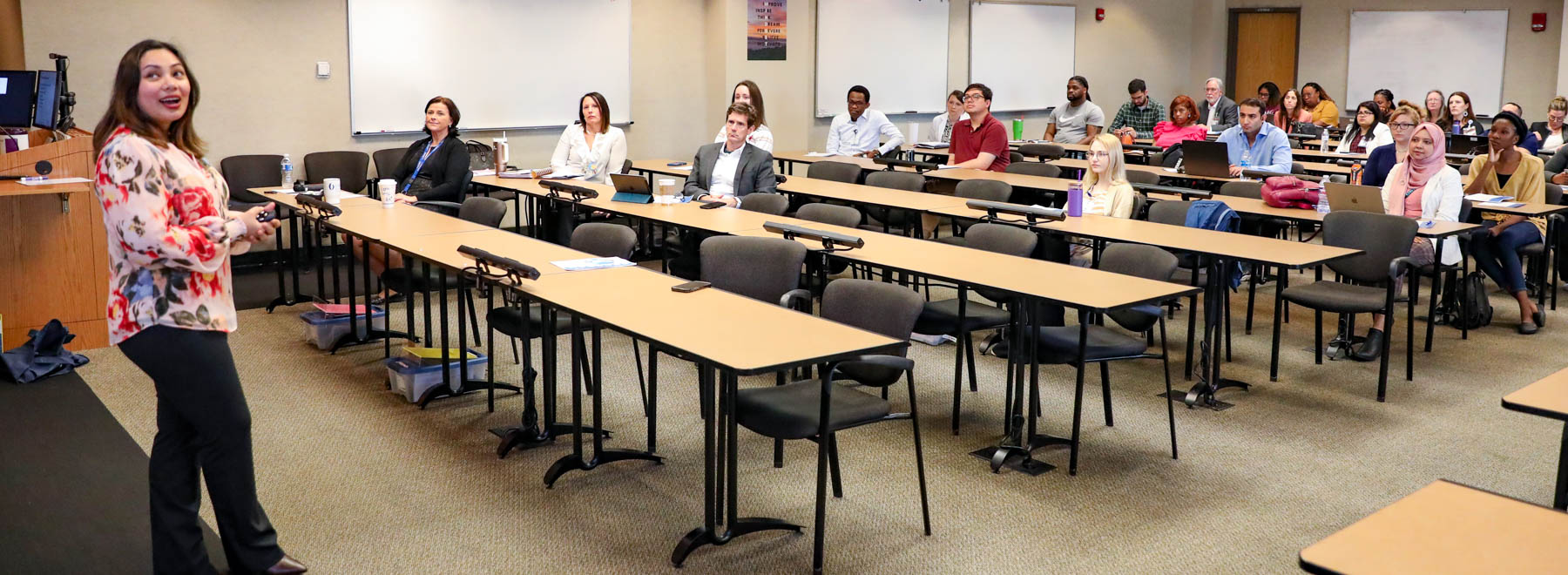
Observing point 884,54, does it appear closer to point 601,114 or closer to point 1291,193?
point 601,114

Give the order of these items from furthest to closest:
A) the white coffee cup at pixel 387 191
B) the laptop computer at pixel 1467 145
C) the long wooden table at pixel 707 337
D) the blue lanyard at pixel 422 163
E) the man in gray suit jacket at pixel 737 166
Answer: the laptop computer at pixel 1467 145 → the blue lanyard at pixel 422 163 → the man in gray suit jacket at pixel 737 166 → the white coffee cup at pixel 387 191 → the long wooden table at pixel 707 337

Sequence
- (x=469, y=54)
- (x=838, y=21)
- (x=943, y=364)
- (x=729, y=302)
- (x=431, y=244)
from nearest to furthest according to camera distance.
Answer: (x=729, y=302)
(x=431, y=244)
(x=943, y=364)
(x=469, y=54)
(x=838, y=21)

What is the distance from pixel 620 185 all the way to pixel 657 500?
121 inches

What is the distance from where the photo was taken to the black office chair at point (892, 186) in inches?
277

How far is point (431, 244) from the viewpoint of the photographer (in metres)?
4.68

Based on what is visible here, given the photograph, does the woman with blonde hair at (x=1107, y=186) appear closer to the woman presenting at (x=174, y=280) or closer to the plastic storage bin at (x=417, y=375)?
the plastic storage bin at (x=417, y=375)

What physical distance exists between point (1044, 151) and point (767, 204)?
4246 mm

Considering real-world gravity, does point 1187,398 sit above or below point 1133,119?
below

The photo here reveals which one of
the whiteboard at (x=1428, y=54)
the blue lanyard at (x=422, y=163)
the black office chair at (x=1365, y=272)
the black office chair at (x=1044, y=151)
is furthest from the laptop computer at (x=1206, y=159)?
the whiteboard at (x=1428, y=54)

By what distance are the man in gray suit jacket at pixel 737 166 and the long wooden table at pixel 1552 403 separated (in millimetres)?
4267

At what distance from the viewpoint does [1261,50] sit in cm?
1449

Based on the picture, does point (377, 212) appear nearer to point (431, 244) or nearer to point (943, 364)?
point (431, 244)

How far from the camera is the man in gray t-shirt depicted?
432 inches

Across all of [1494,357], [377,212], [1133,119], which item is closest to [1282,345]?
[1494,357]
